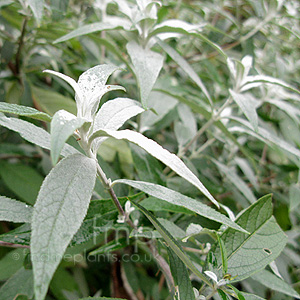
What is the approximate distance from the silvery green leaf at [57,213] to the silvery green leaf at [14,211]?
118 millimetres

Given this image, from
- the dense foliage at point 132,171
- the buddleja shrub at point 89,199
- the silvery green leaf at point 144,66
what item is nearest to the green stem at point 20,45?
the dense foliage at point 132,171

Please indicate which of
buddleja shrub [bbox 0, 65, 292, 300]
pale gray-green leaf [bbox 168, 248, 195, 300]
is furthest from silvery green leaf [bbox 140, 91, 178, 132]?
pale gray-green leaf [bbox 168, 248, 195, 300]

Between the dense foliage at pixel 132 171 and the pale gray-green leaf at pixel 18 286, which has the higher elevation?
the dense foliage at pixel 132 171

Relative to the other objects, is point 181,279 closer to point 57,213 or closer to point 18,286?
point 57,213

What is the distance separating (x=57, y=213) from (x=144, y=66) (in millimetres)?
374

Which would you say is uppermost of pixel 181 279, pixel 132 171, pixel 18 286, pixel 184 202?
pixel 184 202

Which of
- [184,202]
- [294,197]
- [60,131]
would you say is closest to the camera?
[60,131]

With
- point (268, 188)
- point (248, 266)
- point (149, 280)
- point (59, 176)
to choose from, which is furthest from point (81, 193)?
point (268, 188)

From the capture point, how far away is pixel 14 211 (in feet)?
1.51

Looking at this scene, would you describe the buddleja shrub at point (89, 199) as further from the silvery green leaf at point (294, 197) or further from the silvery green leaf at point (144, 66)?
the silvery green leaf at point (294, 197)

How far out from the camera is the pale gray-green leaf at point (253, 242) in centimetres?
51

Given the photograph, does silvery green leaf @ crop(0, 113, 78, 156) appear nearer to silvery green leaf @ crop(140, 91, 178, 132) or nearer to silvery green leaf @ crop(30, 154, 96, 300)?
silvery green leaf @ crop(30, 154, 96, 300)

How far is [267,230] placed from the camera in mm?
545

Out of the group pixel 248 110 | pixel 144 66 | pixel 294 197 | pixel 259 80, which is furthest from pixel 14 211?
pixel 294 197
